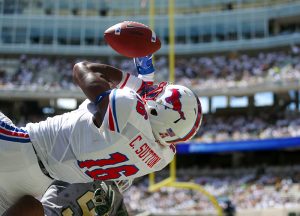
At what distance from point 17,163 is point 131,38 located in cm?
93

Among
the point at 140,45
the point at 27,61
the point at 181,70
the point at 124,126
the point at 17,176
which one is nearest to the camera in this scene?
the point at 124,126

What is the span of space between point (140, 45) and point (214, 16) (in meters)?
24.8

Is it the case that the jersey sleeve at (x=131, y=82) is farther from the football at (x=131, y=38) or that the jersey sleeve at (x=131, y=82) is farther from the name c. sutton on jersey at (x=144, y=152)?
the name c. sutton on jersey at (x=144, y=152)

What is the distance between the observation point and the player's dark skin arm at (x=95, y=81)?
8.95ft

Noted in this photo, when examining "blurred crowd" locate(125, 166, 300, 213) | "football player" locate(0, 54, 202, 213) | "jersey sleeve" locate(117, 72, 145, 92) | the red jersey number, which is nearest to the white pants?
"football player" locate(0, 54, 202, 213)

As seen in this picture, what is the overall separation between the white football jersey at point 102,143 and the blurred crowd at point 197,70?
2092 centimetres

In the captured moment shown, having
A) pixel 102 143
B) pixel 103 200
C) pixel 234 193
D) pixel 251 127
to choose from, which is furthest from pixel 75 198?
pixel 251 127

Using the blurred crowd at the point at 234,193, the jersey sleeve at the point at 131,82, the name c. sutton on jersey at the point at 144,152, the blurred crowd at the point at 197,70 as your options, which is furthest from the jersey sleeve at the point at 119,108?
the blurred crowd at the point at 197,70

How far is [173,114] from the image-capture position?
9.00ft

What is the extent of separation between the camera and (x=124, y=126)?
264 centimetres

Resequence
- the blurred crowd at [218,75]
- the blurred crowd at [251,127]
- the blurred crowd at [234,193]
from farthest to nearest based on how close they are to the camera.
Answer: the blurred crowd at [218,75], the blurred crowd at [251,127], the blurred crowd at [234,193]

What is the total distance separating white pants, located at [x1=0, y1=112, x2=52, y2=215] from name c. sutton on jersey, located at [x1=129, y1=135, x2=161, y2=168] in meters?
0.54

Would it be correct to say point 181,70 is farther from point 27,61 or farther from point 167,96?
point 167,96

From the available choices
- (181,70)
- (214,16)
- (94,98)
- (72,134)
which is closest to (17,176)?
(72,134)
